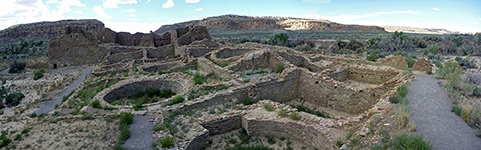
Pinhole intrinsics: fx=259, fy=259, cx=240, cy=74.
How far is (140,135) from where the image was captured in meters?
6.98

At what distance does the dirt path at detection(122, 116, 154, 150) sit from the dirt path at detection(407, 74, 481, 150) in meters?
6.22

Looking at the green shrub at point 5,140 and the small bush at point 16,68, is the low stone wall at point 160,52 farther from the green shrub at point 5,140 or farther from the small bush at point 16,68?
the green shrub at point 5,140

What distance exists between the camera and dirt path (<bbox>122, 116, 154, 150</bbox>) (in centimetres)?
648

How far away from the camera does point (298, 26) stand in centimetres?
7838

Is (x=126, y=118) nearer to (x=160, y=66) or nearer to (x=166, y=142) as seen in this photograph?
(x=166, y=142)

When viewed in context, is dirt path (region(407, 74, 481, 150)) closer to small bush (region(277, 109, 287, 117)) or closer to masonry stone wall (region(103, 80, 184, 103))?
small bush (region(277, 109, 287, 117))

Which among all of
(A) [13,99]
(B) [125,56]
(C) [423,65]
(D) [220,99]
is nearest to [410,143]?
(D) [220,99]

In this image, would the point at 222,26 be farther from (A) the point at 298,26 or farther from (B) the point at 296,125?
(B) the point at 296,125

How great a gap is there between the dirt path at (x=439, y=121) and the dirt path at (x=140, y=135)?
622cm

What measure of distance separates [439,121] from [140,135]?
7321 millimetres

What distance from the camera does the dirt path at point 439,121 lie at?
4.94 m

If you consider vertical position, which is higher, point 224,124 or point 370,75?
point 370,75

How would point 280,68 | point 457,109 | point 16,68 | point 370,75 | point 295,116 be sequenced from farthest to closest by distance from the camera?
point 16,68 → point 280,68 → point 370,75 → point 295,116 → point 457,109

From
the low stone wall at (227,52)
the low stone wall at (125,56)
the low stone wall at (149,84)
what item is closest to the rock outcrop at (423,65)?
the low stone wall at (227,52)
